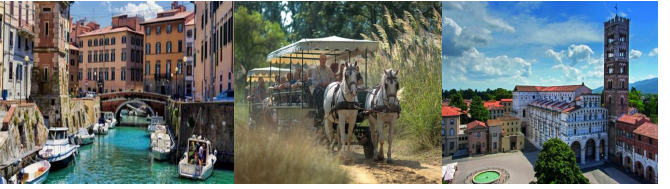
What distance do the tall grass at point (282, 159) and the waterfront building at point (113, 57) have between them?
3.57 metres

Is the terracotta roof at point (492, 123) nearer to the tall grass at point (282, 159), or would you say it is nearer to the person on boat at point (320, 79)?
the tall grass at point (282, 159)

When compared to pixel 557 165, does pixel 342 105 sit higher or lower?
higher

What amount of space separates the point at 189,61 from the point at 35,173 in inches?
111

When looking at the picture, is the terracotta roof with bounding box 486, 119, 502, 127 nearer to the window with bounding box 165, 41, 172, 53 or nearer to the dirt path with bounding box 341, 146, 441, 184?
the dirt path with bounding box 341, 146, 441, 184

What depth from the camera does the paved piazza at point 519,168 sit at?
16.7ft

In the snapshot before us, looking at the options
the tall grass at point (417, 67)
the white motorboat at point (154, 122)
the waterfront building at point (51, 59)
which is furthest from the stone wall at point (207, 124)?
the tall grass at point (417, 67)

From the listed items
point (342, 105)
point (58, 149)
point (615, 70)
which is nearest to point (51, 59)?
point (58, 149)

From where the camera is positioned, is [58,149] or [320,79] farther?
[58,149]

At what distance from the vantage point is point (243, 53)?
197 inches

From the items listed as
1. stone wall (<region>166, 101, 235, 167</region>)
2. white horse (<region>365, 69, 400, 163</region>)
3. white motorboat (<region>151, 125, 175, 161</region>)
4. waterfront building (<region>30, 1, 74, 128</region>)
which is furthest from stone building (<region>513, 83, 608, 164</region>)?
waterfront building (<region>30, 1, 74, 128</region>)

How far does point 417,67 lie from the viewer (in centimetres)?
505

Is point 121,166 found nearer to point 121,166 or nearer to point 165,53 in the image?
point 121,166

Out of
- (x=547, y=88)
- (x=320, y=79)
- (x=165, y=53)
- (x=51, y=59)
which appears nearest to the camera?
(x=320, y=79)
